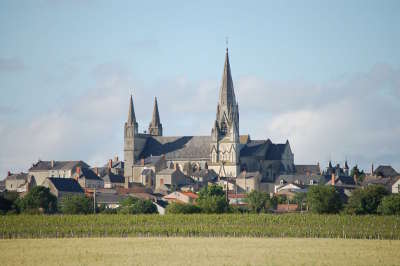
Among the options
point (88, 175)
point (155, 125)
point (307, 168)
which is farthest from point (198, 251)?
point (155, 125)

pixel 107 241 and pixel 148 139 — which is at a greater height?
pixel 148 139

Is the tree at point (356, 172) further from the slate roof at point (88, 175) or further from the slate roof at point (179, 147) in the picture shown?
the slate roof at point (88, 175)

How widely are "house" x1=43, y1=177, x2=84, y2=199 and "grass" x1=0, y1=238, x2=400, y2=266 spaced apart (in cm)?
6398

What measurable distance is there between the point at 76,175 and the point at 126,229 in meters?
89.8

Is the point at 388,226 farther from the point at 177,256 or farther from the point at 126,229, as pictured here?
the point at 177,256

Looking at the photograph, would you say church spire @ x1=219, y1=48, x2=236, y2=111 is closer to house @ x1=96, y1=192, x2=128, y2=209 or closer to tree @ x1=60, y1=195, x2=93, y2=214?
house @ x1=96, y1=192, x2=128, y2=209

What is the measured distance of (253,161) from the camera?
166000 millimetres

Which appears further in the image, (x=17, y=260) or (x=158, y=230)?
(x=158, y=230)

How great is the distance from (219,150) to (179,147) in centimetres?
1196

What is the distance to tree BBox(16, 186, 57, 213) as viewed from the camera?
355ft

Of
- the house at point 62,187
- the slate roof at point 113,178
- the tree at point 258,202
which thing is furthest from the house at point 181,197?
the slate roof at point 113,178

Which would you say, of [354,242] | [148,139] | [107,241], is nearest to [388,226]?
[354,242]

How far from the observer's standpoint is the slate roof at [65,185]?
13588 centimetres

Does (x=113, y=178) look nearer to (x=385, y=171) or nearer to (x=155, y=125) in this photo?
(x=155, y=125)
